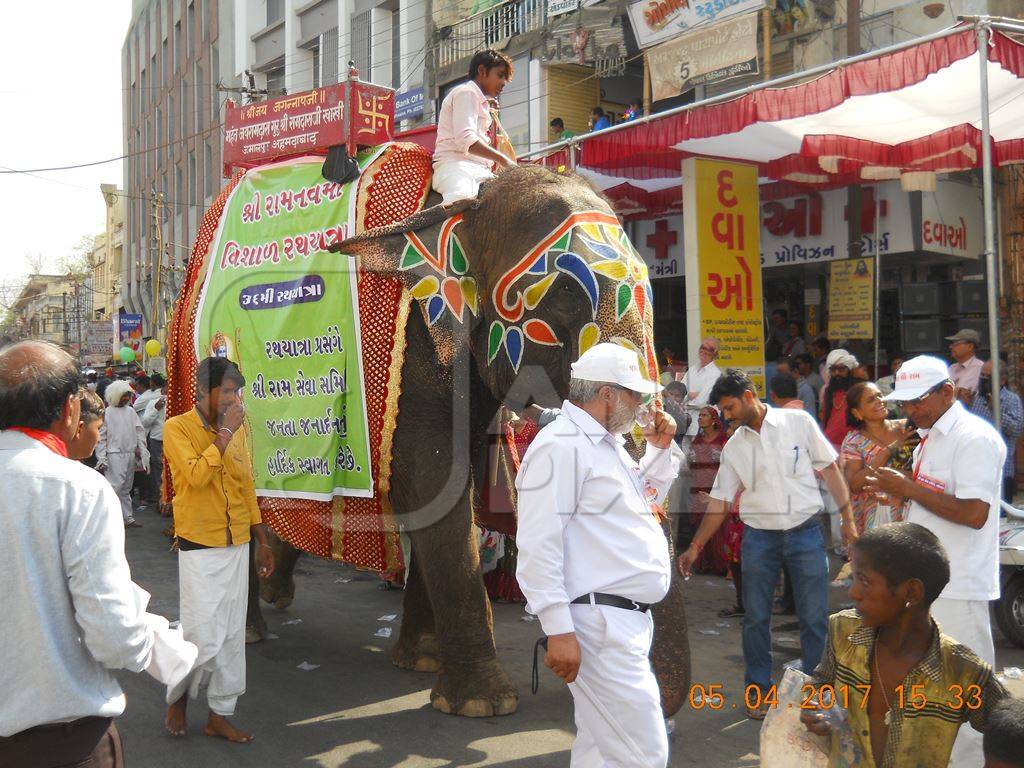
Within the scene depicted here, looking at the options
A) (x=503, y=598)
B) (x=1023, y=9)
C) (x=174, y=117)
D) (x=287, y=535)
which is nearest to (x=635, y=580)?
(x=287, y=535)

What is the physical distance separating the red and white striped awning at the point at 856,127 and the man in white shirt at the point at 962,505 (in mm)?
3423

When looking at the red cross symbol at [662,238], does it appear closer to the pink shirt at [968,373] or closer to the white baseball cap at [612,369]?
the pink shirt at [968,373]

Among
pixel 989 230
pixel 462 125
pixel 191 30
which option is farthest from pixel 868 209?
pixel 191 30

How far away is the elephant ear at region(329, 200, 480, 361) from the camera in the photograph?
5172mm

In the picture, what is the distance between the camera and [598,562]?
133 inches

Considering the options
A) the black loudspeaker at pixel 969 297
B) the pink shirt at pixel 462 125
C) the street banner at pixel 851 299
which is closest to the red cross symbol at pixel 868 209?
the street banner at pixel 851 299

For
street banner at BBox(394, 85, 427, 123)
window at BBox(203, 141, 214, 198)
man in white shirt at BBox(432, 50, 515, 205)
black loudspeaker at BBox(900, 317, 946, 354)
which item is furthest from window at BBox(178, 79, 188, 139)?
man in white shirt at BBox(432, 50, 515, 205)

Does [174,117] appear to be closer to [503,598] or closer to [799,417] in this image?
[503,598]

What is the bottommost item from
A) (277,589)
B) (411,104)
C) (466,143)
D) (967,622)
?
(277,589)

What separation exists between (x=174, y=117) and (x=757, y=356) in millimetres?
32306

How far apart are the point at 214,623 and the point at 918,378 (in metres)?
3.18

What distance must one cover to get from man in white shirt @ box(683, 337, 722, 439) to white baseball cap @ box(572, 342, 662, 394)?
18.1 feet

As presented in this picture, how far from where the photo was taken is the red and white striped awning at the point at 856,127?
6848 millimetres

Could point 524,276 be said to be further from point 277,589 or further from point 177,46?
point 177,46
